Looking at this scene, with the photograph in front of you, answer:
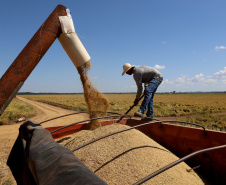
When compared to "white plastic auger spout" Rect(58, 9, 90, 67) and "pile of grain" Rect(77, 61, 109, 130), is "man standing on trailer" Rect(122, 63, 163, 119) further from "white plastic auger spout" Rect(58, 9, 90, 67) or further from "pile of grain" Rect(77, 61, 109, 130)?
"white plastic auger spout" Rect(58, 9, 90, 67)

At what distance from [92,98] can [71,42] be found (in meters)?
1.50

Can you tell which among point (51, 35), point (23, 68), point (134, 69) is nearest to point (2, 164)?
point (23, 68)

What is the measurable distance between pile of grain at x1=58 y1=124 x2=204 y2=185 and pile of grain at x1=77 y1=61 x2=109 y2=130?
1124 mm

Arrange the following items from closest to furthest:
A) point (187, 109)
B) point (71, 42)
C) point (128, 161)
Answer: point (128, 161) < point (71, 42) < point (187, 109)

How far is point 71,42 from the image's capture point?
7.78ft

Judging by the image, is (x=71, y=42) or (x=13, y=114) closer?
(x=71, y=42)

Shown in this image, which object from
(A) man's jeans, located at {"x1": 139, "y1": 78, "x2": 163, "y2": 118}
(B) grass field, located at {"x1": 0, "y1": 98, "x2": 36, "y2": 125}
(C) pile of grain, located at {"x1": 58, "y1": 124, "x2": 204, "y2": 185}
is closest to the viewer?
(C) pile of grain, located at {"x1": 58, "y1": 124, "x2": 204, "y2": 185}

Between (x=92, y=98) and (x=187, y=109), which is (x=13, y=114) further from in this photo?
(x=187, y=109)

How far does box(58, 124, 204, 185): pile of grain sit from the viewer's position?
71.4 inches

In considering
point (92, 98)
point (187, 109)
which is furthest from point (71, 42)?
point (187, 109)

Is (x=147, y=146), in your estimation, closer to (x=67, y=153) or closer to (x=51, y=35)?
(x=67, y=153)

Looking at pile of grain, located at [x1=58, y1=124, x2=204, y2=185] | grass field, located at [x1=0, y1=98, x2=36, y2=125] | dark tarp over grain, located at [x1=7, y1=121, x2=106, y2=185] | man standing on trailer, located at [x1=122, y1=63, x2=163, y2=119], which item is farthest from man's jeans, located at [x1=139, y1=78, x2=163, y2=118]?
grass field, located at [x1=0, y1=98, x2=36, y2=125]

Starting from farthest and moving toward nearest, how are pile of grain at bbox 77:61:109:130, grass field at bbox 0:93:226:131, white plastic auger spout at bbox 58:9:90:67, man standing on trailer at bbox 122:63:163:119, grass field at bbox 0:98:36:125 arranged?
grass field at bbox 0:93:226:131
grass field at bbox 0:98:36:125
man standing on trailer at bbox 122:63:163:119
pile of grain at bbox 77:61:109:130
white plastic auger spout at bbox 58:9:90:67

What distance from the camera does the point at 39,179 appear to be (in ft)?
3.33
